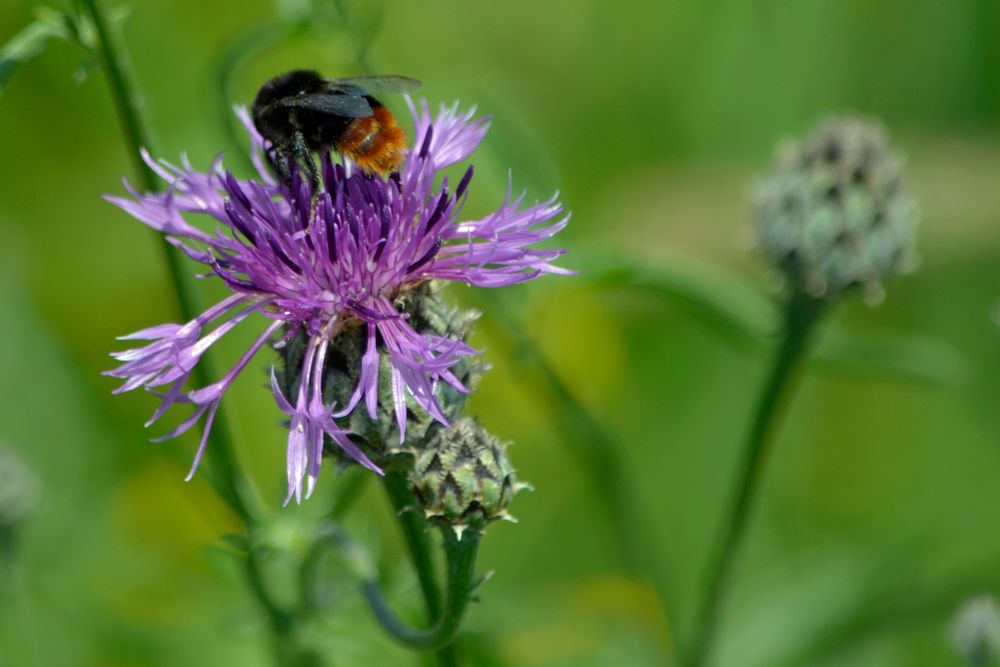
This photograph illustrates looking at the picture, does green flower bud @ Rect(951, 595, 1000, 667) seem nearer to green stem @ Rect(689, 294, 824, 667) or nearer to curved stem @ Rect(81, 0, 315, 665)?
green stem @ Rect(689, 294, 824, 667)

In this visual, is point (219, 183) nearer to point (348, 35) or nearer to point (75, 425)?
point (348, 35)

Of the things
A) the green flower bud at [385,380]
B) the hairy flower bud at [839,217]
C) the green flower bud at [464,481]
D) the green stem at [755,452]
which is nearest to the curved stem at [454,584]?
the green flower bud at [464,481]

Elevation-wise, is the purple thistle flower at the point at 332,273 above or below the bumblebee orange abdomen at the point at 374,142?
below

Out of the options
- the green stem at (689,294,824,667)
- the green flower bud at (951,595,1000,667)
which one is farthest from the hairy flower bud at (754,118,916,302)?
the green flower bud at (951,595,1000,667)

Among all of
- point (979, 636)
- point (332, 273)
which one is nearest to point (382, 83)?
point (332, 273)

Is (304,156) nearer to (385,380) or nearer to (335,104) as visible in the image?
(335,104)

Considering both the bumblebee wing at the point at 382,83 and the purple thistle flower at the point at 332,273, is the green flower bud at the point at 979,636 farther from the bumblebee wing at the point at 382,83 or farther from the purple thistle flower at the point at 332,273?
the bumblebee wing at the point at 382,83
